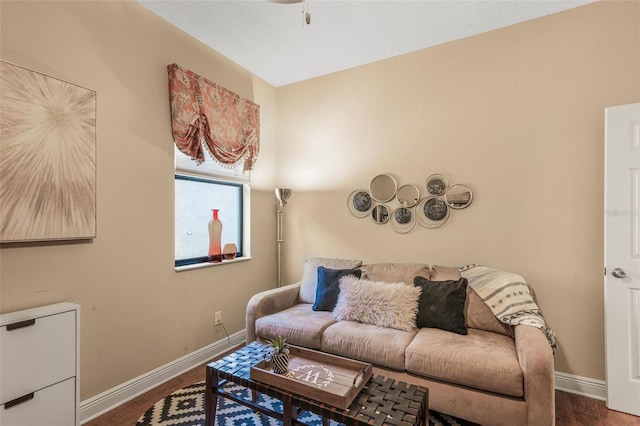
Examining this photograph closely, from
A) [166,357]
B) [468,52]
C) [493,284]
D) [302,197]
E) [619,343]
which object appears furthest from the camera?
Result: [302,197]

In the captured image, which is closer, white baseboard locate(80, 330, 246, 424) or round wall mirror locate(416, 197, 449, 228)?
white baseboard locate(80, 330, 246, 424)

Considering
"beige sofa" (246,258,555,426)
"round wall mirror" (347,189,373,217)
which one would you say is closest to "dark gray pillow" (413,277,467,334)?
"beige sofa" (246,258,555,426)

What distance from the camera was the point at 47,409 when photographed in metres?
1.68

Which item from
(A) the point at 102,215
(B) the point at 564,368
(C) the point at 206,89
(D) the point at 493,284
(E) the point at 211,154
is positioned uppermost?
(C) the point at 206,89

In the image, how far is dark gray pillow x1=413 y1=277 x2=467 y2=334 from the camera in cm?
224

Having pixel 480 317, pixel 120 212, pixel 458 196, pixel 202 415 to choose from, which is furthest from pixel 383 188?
pixel 202 415

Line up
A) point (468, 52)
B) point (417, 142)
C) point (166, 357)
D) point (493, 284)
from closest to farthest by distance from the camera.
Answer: point (493, 284), point (166, 357), point (468, 52), point (417, 142)

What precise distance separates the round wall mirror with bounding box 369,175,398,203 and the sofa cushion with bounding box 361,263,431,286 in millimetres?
669

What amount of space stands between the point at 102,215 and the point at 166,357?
4.02ft

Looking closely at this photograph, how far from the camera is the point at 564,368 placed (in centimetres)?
240

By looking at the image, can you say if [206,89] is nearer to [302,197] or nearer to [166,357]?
[302,197]

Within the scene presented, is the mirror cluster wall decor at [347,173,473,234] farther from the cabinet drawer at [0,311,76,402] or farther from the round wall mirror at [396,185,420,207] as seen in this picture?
Result: the cabinet drawer at [0,311,76,402]

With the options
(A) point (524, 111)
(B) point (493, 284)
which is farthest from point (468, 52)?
(B) point (493, 284)

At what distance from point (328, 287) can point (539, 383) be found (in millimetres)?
1557
